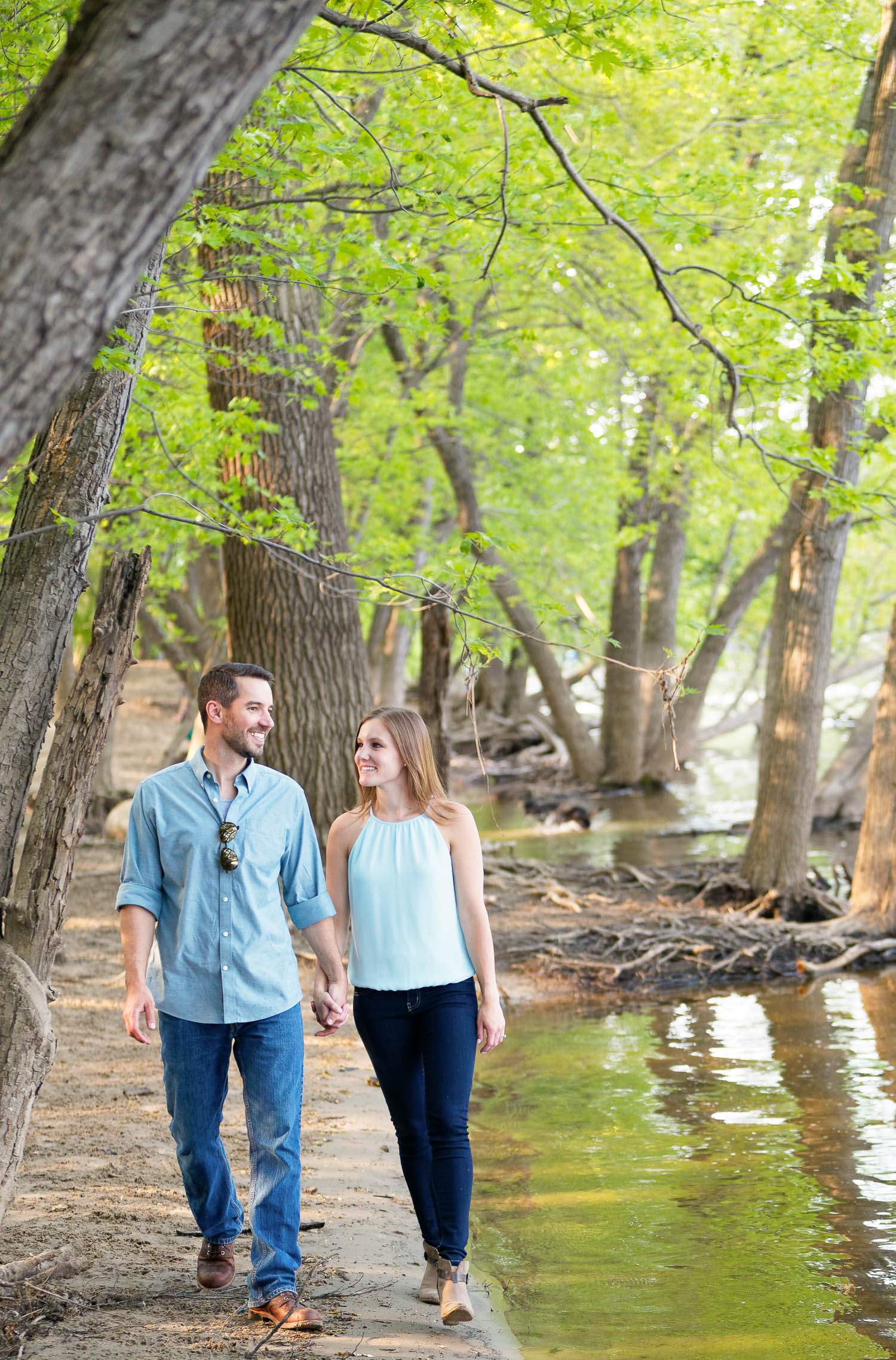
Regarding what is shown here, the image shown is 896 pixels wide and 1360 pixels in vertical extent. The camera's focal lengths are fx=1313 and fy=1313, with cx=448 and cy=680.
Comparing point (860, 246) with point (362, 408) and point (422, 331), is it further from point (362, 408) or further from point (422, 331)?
point (362, 408)

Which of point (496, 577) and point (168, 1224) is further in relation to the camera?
point (496, 577)

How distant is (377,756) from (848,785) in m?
16.2

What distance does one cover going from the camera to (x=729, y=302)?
26.9ft

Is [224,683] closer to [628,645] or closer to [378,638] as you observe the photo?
[628,645]

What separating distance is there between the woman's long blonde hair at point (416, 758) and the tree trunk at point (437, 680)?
22.6 feet

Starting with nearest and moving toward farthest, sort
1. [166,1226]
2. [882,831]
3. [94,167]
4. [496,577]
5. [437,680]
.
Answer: [94,167] < [166,1226] < [882,831] < [437,680] < [496,577]

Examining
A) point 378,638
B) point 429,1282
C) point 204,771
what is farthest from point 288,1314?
point 378,638

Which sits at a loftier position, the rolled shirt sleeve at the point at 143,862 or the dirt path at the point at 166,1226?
the rolled shirt sleeve at the point at 143,862

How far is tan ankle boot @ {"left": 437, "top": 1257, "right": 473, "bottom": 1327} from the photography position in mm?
4277

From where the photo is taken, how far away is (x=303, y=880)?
4.45m

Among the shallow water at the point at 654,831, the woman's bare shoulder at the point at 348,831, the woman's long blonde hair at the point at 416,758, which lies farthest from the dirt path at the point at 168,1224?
the shallow water at the point at 654,831

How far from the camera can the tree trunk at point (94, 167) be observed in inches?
96.6

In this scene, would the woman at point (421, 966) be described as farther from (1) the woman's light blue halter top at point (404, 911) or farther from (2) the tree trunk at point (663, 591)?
(2) the tree trunk at point (663, 591)

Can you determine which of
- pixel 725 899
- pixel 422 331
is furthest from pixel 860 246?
pixel 725 899
